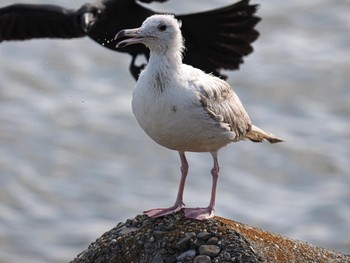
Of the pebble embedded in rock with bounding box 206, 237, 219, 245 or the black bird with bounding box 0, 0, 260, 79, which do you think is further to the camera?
the black bird with bounding box 0, 0, 260, 79

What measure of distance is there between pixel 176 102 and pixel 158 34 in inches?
24.2

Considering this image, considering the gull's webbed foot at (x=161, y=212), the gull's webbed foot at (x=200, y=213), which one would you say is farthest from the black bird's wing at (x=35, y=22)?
the gull's webbed foot at (x=200, y=213)

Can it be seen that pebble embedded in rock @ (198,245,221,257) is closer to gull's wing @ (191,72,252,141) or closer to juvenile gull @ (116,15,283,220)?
juvenile gull @ (116,15,283,220)

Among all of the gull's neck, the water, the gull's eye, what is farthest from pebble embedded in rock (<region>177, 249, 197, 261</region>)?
the water

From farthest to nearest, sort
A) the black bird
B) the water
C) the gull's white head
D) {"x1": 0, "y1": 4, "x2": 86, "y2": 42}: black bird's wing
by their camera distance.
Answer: the water → {"x1": 0, "y1": 4, "x2": 86, "y2": 42}: black bird's wing → the black bird → the gull's white head

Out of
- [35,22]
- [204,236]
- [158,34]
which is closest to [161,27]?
[158,34]

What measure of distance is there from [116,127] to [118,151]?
0.53m

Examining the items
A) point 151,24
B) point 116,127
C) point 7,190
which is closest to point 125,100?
point 116,127

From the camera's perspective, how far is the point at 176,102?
26.3 feet

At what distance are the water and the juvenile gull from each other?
5.42m

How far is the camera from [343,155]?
1553 centimetres

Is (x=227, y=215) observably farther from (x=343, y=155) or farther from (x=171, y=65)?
(x=171, y=65)

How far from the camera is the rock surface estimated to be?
7883mm

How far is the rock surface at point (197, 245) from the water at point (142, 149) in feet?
17.2
